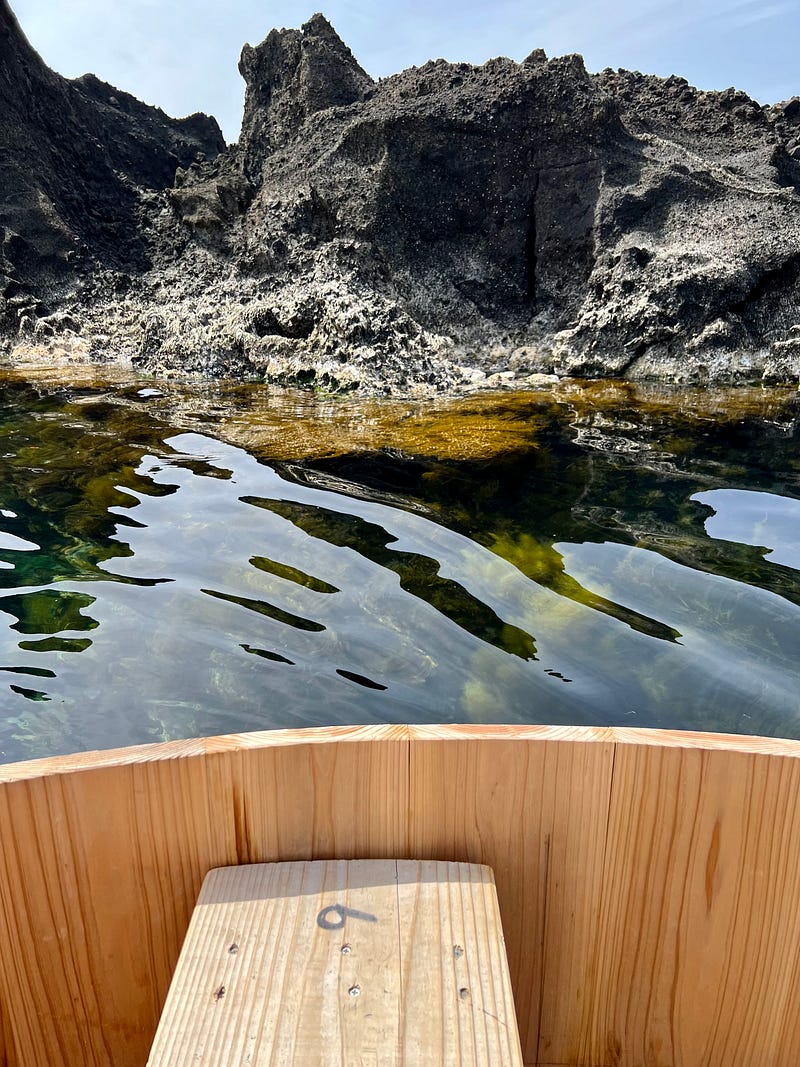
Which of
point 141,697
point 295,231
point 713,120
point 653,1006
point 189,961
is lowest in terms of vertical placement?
point 653,1006

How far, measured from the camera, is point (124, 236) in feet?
36.4

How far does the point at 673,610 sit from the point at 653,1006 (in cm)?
155

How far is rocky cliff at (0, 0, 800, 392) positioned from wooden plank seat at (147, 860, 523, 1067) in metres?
6.45

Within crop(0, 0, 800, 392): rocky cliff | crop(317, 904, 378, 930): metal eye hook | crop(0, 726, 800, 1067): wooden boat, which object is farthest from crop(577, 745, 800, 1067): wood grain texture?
crop(0, 0, 800, 392): rocky cliff

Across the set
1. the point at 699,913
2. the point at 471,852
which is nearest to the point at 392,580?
the point at 471,852

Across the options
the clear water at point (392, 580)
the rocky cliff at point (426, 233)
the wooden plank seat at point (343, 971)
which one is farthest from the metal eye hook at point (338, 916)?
the rocky cliff at point (426, 233)

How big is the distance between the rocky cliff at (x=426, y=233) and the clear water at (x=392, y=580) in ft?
9.59

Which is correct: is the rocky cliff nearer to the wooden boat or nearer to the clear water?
the clear water

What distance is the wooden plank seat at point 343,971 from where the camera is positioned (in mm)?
953

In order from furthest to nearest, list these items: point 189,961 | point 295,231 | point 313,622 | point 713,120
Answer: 1. point 713,120
2. point 295,231
3. point 313,622
4. point 189,961

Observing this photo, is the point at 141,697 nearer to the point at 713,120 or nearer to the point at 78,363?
the point at 78,363

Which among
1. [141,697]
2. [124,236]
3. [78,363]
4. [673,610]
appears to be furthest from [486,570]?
[124,236]

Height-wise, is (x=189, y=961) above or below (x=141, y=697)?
above

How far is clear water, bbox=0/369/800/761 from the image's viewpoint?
86.0 inches
